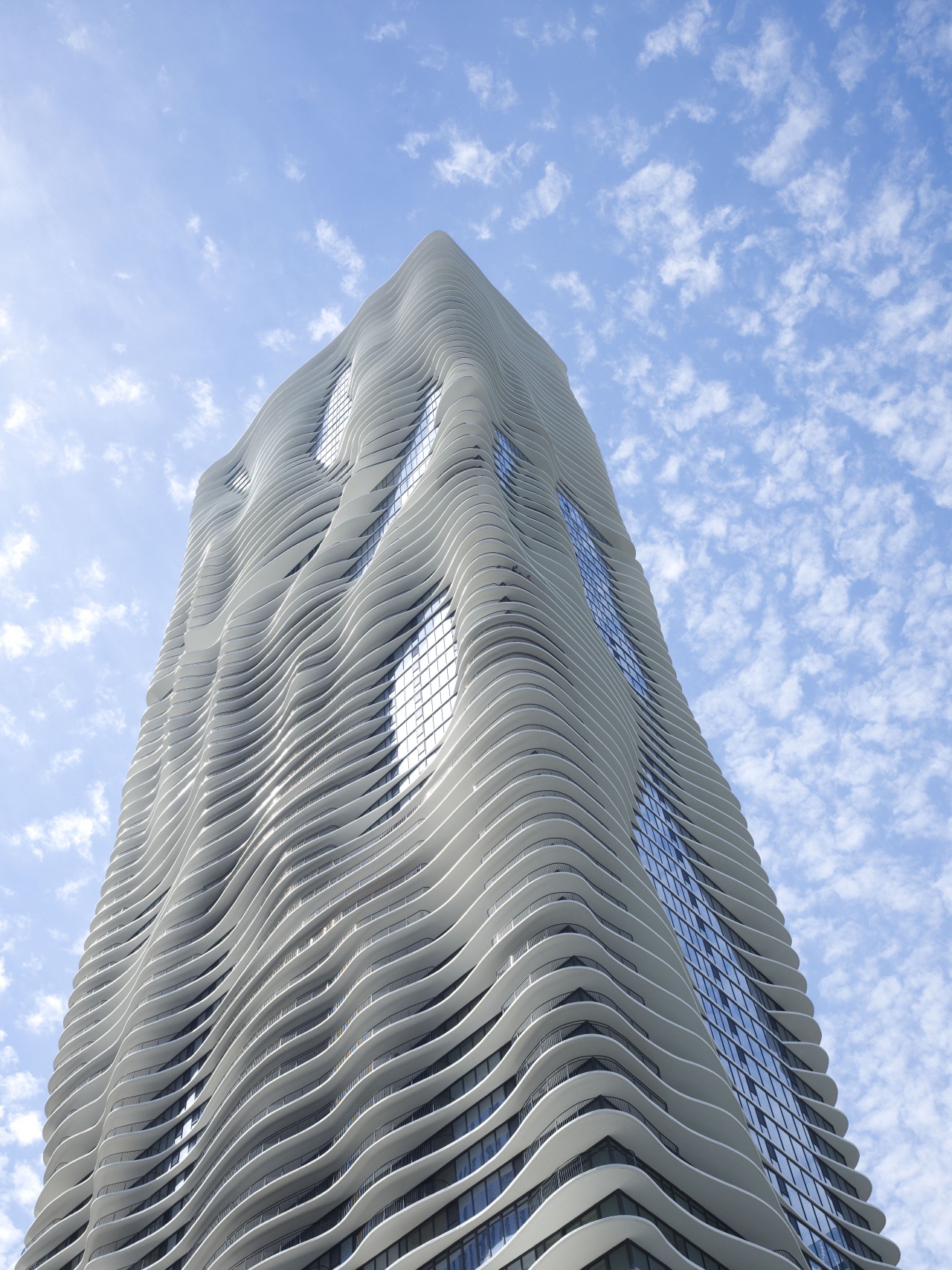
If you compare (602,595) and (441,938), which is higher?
(602,595)

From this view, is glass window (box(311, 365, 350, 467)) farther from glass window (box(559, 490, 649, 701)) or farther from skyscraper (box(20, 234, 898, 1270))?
glass window (box(559, 490, 649, 701))

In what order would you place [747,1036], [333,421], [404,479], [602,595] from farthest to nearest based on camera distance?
[333,421] → [404,479] → [602,595] → [747,1036]

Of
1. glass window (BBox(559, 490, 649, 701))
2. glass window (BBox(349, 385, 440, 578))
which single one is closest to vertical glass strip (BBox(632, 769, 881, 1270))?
glass window (BBox(559, 490, 649, 701))

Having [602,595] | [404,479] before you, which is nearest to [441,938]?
[602,595]

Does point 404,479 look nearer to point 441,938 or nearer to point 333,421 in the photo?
point 333,421

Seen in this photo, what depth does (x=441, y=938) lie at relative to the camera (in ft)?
185

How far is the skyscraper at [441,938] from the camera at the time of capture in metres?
46.6

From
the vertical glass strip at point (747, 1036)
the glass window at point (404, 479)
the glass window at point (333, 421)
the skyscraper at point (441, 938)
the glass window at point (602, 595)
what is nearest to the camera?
the skyscraper at point (441, 938)

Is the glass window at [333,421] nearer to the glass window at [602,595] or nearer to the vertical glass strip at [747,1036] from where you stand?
the glass window at [602,595]

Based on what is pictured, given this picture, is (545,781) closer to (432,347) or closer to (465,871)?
(465,871)

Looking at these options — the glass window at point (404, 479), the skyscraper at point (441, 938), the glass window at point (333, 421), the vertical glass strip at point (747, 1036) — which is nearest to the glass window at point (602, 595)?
the skyscraper at point (441, 938)

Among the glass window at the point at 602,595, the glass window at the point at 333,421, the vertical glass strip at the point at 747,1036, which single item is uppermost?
the glass window at the point at 333,421

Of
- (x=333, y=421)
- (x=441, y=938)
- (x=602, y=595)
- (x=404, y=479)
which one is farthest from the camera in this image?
(x=333, y=421)

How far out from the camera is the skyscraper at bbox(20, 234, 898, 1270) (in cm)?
4662
